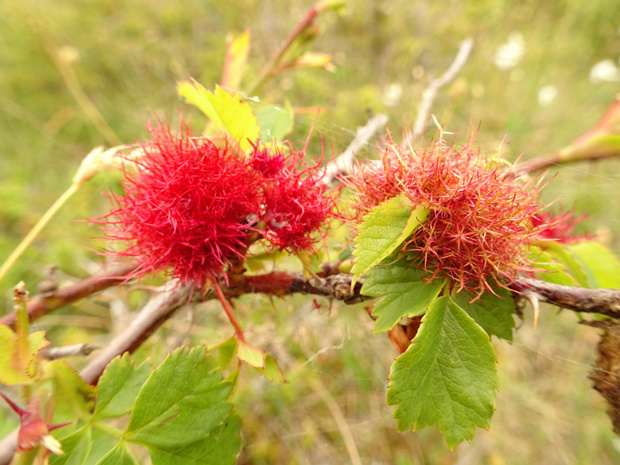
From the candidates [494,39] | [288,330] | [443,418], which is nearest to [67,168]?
[288,330]

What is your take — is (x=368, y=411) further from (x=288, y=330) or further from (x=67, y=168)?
(x=67, y=168)

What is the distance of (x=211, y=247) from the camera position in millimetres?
699

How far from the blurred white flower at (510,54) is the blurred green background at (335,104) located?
0.7 inches

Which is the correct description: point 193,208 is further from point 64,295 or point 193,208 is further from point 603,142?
point 603,142

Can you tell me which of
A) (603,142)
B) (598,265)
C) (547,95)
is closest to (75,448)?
(598,265)

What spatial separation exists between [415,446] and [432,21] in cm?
322

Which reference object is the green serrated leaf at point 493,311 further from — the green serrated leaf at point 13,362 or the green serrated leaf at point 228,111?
the green serrated leaf at point 13,362

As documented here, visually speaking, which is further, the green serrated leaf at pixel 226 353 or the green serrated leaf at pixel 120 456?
the green serrated leaf at pixel 226 353

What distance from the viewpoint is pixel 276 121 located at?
87cm

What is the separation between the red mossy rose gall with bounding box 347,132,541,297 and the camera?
1.91 ft

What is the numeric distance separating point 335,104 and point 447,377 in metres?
2.54

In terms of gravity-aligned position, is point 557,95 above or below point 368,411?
above

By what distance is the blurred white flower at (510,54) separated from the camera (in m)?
2.70

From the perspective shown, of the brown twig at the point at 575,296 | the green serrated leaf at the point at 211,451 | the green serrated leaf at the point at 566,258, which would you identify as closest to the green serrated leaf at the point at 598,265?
the green serrated leaf at the point at 566,258
